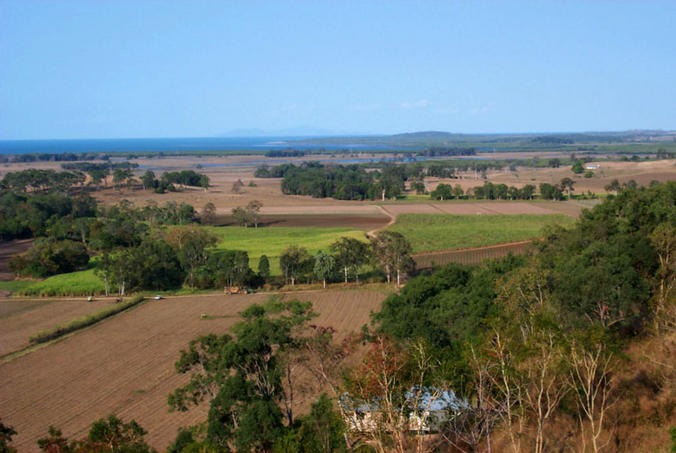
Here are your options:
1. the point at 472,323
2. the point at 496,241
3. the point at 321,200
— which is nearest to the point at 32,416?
the point at 472,323

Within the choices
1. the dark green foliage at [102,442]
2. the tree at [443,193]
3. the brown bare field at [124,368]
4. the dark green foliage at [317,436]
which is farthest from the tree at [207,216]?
the dark green foliage at [317,436]

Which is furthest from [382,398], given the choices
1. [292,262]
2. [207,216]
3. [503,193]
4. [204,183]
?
[204,183]

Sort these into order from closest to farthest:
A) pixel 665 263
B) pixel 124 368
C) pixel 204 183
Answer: pixel 665 263 < pixel 124 368 < pixel 204 183

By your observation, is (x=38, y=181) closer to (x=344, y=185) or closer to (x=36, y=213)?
(x=36, y=213)

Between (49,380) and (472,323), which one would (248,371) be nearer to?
(472,323)

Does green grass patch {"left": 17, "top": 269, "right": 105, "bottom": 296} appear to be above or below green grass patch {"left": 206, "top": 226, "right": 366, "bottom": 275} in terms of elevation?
above

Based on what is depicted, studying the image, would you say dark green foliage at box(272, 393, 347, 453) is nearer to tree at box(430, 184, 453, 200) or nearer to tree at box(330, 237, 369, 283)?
tree at box(330, 237, 369, 283)

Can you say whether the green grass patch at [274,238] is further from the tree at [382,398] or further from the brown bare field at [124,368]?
the tree at [382,398]

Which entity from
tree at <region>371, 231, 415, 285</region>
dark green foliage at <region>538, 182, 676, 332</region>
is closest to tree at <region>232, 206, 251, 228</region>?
tree at <region>371, 231, 415, 285</region>
